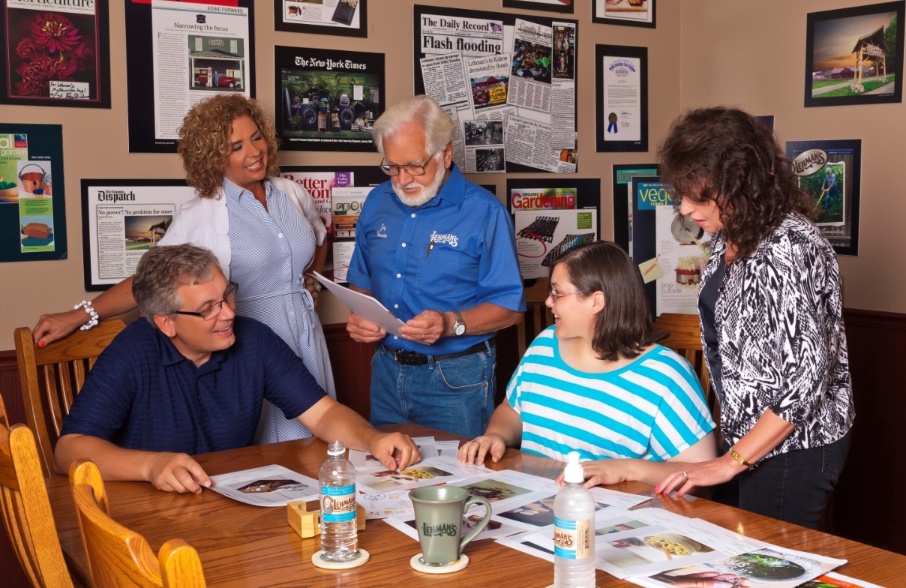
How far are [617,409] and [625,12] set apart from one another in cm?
275

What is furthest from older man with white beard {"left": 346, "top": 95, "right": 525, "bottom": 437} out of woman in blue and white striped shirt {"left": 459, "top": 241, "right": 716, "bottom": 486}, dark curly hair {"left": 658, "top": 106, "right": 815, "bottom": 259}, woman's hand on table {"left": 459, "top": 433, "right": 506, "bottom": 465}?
dark curly hair {"left": 658, "top": 106, "right": 815, "bottom": 259}

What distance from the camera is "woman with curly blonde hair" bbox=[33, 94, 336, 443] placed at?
2.90 m

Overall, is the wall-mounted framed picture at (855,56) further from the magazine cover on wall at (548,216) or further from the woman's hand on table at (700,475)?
the woman's hand on table at (700,475)

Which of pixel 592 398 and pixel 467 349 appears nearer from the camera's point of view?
pixel 592 398

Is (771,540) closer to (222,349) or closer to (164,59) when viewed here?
(222,349)

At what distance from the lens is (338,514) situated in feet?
5.19

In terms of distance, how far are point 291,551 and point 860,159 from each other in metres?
2.95

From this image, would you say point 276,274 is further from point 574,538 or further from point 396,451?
point 574,538

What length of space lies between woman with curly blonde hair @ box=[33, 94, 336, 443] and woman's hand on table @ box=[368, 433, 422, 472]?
755 millimetres

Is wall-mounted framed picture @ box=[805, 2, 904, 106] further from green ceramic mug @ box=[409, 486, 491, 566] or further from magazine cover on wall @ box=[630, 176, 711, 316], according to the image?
green ceramic mug @ box=[409, 486, 491, 566]

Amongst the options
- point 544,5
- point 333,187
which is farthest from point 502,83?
point 333,187

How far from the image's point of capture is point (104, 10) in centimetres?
315

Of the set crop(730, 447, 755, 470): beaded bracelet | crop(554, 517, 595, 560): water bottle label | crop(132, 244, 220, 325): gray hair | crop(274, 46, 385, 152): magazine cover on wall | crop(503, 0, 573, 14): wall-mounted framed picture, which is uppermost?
crop(503, 0, 573, 14): wall-mounted framed picture

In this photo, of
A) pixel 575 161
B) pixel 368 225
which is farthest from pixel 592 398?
pixel 575 161
